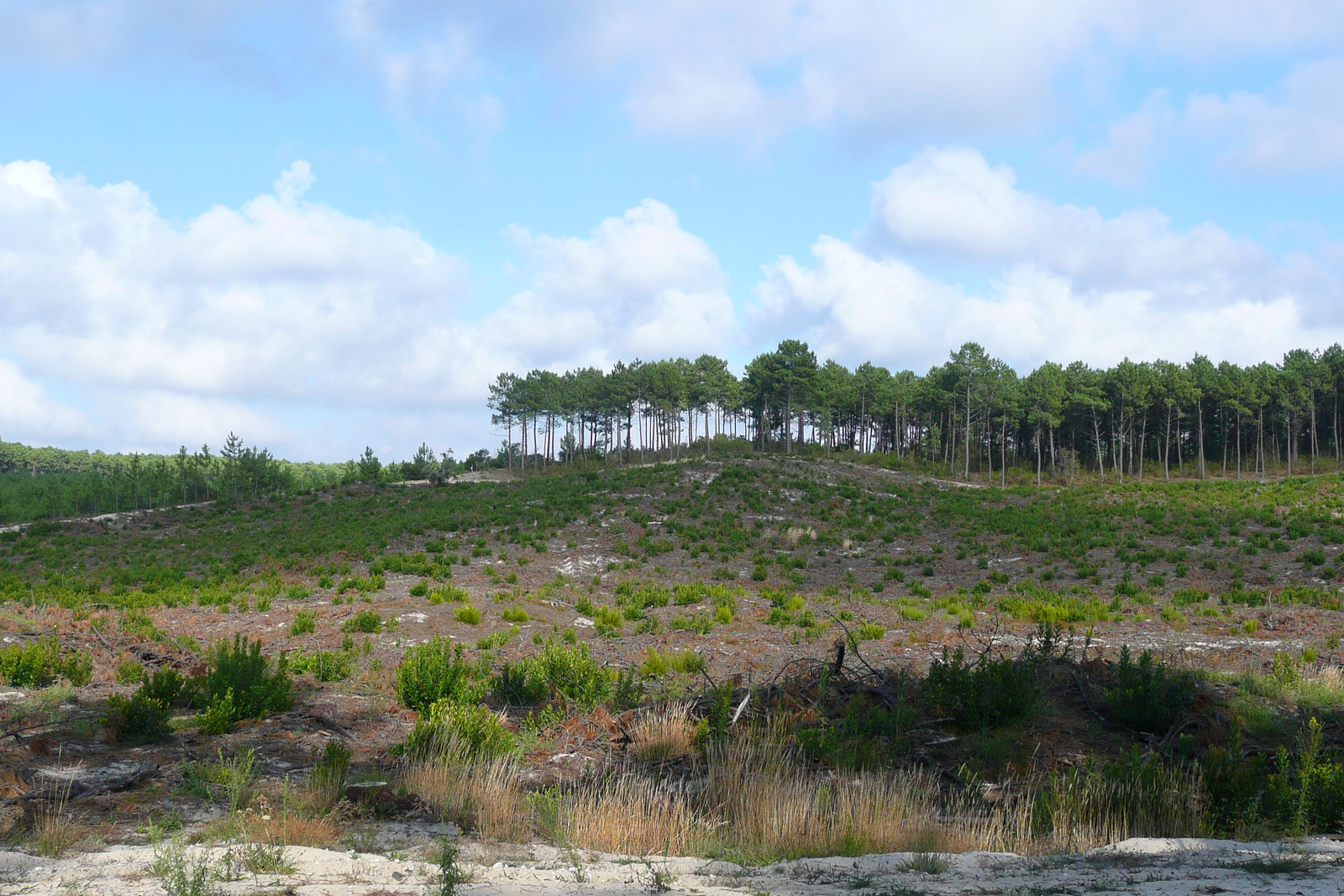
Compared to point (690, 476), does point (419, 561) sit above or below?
below

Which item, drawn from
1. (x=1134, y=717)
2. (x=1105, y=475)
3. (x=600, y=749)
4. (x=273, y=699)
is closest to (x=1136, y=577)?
(x=1134, y=717)

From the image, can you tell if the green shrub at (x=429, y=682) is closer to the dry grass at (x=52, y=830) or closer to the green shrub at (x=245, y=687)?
the green shrub at (x=245, y=687)

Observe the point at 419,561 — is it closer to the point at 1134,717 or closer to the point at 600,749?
the point at 600,749

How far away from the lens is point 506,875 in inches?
223

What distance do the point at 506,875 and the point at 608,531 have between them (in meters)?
32.3

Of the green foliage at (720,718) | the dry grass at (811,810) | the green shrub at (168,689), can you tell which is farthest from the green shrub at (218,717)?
the dry grass at (811,810)

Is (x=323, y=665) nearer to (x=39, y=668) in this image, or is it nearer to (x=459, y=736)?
(x=39, y=668)

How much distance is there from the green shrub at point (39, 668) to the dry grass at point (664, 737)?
879cm

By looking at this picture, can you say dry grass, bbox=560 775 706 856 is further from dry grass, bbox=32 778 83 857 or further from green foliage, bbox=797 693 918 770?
dry grass, bbox=32 778 83 857

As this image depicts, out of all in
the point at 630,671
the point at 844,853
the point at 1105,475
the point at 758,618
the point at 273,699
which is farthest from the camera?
the point at 1105,475

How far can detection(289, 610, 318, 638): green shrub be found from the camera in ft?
55.8

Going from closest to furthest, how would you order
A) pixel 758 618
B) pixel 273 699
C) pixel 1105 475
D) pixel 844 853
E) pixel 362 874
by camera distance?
1. pixel 362 874
2. pixel 844 853
3. pixel 273 699
4. pixel 758 618
5. pixel 1105 475

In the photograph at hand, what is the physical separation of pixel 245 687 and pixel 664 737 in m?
5.72

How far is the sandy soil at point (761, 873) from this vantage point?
5.23m
